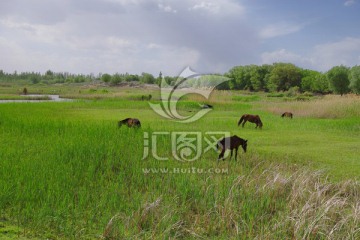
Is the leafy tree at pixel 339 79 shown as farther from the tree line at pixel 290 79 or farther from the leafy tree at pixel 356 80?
the leafy tree at pixel 356 80

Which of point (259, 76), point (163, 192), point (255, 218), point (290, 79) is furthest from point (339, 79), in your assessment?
point (255, 218)

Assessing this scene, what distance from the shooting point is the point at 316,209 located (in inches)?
191

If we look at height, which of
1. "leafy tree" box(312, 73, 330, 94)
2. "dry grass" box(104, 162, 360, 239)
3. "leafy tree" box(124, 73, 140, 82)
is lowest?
"dry grass" box(104, 162, 360, 239)

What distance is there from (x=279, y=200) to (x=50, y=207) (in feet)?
10.6

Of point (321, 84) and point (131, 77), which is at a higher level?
point (131, 77)

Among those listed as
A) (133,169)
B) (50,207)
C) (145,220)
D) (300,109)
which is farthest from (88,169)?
(300,109)

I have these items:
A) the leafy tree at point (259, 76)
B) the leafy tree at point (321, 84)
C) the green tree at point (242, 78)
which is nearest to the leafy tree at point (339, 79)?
the leafy tree at point (321, 84)

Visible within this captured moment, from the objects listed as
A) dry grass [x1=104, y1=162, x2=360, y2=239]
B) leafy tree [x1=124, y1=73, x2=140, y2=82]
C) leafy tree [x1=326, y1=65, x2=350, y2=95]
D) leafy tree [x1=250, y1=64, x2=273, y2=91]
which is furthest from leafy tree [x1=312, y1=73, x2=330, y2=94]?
leafy tree [x1=124, y1=73, x2=140, y2=82]

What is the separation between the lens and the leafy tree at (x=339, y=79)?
56.3 meters

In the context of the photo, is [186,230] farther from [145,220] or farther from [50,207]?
[50,207]

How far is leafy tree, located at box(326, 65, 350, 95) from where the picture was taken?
185 feet

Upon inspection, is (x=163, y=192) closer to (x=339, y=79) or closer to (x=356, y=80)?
(x=356, y=80)

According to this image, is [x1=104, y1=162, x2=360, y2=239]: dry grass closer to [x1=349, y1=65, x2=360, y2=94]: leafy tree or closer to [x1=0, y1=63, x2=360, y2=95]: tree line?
[x1=0, y1=63, x2=360, y2=95]: tree line

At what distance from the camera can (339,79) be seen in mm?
56625
